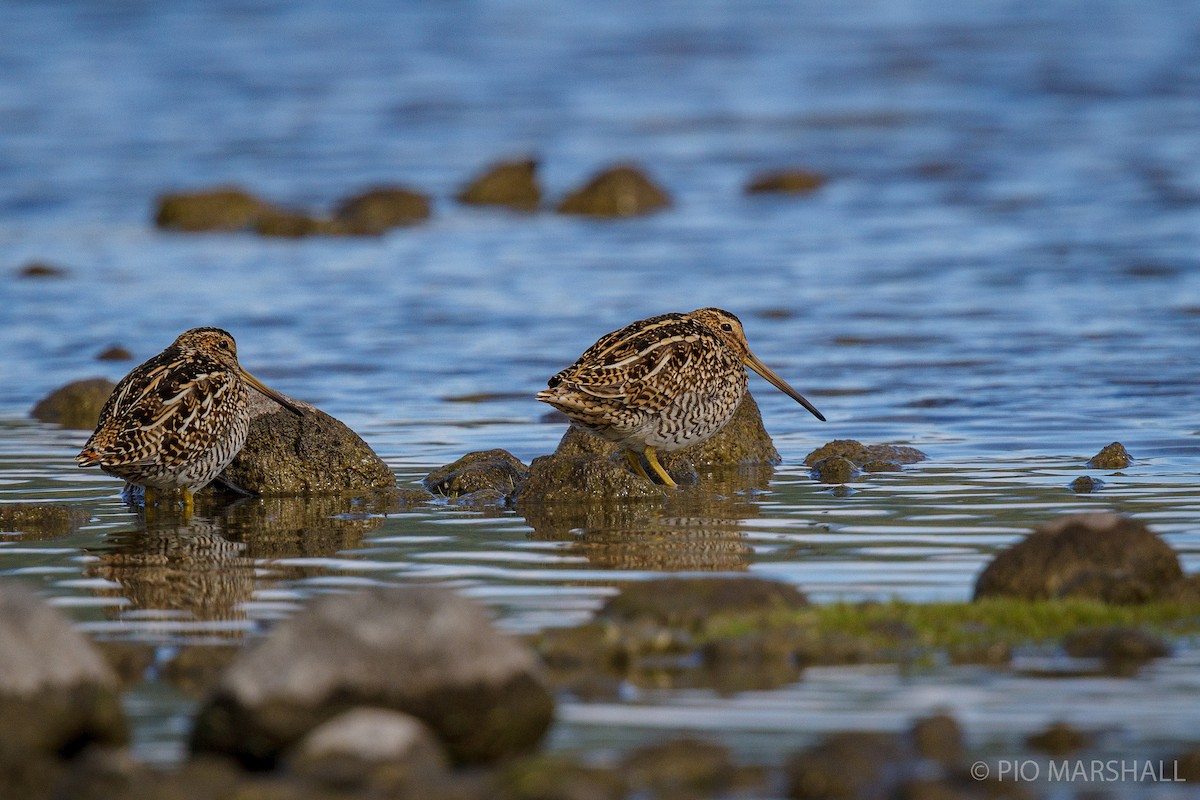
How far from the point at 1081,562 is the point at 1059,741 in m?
2.40

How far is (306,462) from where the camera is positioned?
1309 centimetres

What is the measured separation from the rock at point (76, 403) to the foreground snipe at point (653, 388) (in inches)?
212

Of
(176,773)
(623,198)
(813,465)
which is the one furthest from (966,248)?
(176,773)

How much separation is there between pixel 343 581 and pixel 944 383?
835cm

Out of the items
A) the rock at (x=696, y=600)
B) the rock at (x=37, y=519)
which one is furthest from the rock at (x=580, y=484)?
the rock at (x=696, y=600)

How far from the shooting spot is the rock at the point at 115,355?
1912cm

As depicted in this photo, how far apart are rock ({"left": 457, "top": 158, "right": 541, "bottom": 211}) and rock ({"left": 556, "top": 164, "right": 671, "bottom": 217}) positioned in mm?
1268

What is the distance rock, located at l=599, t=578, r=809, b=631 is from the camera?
860 cm

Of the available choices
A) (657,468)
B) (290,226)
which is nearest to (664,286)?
(290,226)

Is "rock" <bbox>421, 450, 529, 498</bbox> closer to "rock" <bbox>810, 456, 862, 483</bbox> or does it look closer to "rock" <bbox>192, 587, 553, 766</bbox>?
"rock" <bbox>810, 456, 862, 483</bbox>

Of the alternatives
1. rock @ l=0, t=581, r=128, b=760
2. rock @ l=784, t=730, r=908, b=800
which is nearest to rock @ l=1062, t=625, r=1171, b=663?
rock @ l=784, t=730, r=908, b=800

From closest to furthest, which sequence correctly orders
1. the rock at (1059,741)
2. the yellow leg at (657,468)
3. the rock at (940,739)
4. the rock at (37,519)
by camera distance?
the rock at (940,739) → the rock at (1059,741) → the rock at (37,519) → the yellow leg at (657,468)

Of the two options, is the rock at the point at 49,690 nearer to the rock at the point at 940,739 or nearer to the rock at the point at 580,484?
the rock at the point at 940,739

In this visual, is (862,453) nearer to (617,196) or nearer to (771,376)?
(771,376)
